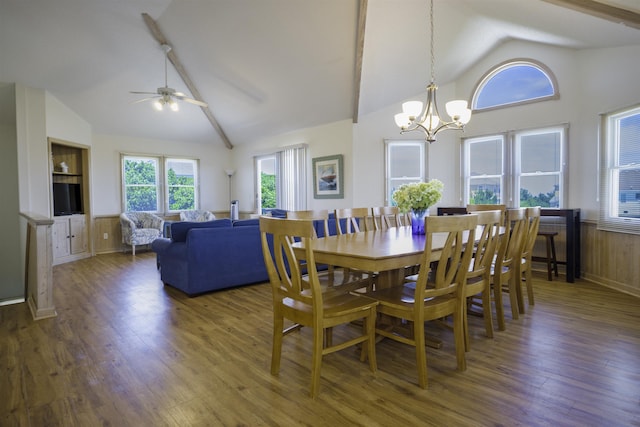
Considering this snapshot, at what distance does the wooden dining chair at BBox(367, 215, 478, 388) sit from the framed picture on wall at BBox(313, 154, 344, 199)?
419cm

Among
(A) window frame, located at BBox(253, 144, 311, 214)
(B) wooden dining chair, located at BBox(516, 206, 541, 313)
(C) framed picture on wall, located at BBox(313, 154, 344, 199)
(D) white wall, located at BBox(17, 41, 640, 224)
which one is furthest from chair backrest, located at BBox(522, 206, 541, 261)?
(A) window frame, located at BBox(253, 144, 311, 214)

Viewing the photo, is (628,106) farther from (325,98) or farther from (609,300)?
(325,98)

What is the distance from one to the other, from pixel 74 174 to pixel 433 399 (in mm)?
7643

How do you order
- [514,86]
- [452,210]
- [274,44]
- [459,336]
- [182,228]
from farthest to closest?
[452,210]
[514,86]
[274,44]
[182,228]
[459,336]

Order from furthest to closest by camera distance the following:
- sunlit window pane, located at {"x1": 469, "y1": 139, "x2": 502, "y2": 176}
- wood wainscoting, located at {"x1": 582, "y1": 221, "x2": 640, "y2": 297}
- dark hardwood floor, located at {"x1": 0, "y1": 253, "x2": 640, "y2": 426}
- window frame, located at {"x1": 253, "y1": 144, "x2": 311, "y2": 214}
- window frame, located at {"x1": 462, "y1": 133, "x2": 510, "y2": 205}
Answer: window frame, located at {"x1": 253, "y1": 144, "x2": 311, "y2": 214} < sunlit window pane, located at {"x1": 469, "y1": 139, "x2": 502, "y2": 176} < window frame, located at {"x1": 462, "y1": 133, "x2": 510, "y2": 205} < wood wainscoting, located at {"x1": 582, "y1": 221, "x2": 640, "y2": 297} < dark hardwood floor, located at {"x1": 0, "y1": 253, "x2": 640, "y2": 426}

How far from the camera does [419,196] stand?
9.75 ft

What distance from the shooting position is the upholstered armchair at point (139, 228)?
687 centimetres

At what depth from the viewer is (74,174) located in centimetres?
671

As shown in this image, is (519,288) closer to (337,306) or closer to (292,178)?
(337,306)

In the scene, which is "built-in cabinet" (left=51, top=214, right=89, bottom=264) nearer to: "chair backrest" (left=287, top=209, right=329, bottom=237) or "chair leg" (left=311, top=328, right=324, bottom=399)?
"chair backrest" (left=287, top=209, right=329, bottom=237)

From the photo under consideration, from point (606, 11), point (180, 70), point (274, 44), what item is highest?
point (180, 70)

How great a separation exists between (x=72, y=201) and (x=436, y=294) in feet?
24.4

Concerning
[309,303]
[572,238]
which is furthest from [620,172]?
[309,303]

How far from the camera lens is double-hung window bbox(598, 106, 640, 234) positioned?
3883 millimetres
